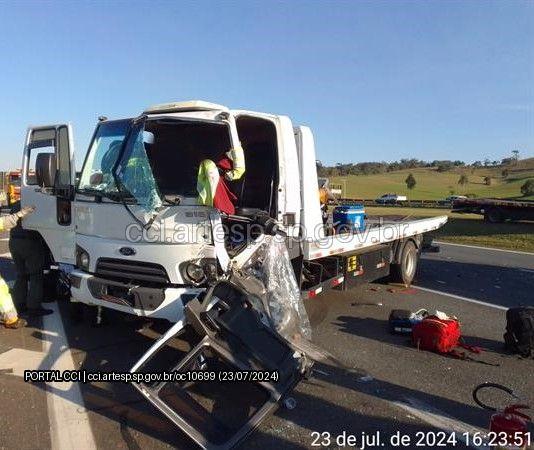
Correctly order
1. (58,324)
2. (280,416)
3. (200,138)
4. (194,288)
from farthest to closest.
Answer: (58,324), (200,138), (194,288), (280,416)

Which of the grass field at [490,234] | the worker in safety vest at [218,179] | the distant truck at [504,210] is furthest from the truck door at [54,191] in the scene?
the distant truck at [504,210]

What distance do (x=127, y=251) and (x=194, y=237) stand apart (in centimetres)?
72

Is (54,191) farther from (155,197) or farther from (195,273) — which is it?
(195,273)

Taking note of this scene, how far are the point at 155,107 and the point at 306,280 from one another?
103 inches

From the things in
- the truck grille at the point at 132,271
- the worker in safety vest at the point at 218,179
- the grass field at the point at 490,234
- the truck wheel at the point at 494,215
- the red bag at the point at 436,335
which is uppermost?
the worker in safety vest at the point at 218,179

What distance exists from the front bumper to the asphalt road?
0.60 meters

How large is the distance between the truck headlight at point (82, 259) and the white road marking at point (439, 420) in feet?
10.9

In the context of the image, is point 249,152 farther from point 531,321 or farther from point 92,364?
point 531,321

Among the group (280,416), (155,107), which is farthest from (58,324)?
(280,416)

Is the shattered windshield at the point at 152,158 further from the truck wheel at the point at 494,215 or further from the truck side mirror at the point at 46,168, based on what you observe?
the truck wheel at the point at 494,215

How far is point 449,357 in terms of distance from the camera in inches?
206

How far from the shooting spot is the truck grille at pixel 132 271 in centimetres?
470

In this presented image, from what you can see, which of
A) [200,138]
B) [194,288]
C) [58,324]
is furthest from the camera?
[58,324]

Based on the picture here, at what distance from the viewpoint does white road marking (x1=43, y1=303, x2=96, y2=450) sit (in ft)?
11.4
